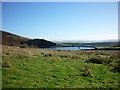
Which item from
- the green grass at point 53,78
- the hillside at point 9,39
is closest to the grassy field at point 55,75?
the green grass at point 53,78

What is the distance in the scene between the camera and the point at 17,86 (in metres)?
7.08

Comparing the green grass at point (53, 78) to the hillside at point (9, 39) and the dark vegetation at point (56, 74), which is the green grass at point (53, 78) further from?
the hillside at point (9, 39)

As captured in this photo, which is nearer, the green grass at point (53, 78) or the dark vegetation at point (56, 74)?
the green grass at point (53, 78)

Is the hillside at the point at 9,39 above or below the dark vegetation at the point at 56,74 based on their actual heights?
above

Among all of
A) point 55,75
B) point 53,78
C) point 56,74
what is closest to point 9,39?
point 56,74

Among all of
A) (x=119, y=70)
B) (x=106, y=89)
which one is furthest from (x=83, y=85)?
(x=119, y=70)

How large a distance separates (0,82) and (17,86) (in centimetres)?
151

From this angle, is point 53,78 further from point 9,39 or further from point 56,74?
point 9,39

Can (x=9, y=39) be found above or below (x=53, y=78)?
above

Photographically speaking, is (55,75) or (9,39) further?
(9,39)

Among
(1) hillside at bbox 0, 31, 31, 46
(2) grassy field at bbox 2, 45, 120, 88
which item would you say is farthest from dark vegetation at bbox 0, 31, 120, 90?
(1) hillside at bbox 0, 31, 31, 46

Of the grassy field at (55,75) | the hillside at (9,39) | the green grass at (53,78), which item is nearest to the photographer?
the green grass at (53,78)

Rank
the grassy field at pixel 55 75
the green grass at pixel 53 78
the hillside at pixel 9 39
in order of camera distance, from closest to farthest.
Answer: the green grass at pixel 53 78
the grassy field at pixel 55 75
the hillside at pixel 9 39

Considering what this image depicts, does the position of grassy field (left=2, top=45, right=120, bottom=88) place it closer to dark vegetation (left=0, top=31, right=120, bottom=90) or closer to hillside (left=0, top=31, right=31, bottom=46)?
dark vegetation (left=0, top=31, right=120, bottom=90)
